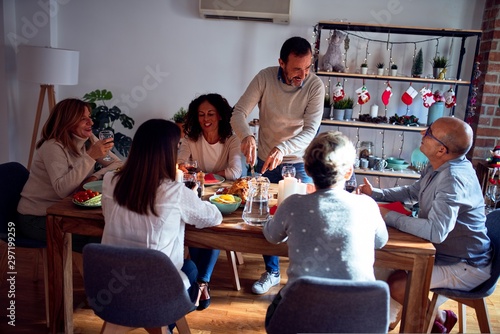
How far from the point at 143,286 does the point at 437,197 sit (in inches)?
44.9

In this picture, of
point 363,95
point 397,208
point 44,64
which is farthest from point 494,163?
point 44,64

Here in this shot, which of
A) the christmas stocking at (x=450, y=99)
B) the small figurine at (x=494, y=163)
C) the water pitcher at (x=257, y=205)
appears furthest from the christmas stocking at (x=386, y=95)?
the water pitcher at (x=257, y=205)

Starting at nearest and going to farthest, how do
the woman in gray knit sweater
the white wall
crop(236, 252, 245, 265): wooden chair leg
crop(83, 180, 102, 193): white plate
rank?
1. the woman in gray knit sweater
2. crop(83, 180, 102, 193): white plate
3. crop(236, 252, 245, 265): wooden chair leg
4. the white wall

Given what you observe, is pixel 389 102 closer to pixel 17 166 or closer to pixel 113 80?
pixel 113 80

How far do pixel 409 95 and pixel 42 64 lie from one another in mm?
3056

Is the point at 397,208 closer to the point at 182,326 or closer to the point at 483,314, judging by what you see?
the point at 483,314

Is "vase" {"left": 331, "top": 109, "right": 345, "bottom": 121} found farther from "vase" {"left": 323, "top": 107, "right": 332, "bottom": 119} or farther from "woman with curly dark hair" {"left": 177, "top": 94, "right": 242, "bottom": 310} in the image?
"woman with curly dark hair" {"left": 177, "top": 94, "right": 242, "bottom": 310}

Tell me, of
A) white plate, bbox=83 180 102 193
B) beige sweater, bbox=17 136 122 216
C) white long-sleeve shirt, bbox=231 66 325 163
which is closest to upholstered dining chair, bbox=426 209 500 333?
white long-sleeve shirt, bbox=231 66 325 163

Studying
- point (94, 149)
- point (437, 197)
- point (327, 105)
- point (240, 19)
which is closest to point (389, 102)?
point (327, 105)

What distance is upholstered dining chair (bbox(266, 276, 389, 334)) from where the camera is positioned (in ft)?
3.91

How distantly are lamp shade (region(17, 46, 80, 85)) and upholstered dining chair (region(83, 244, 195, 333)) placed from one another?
8.72ft

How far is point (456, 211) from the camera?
1688mm

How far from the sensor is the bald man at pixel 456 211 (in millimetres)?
1722

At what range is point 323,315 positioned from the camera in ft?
4.08
